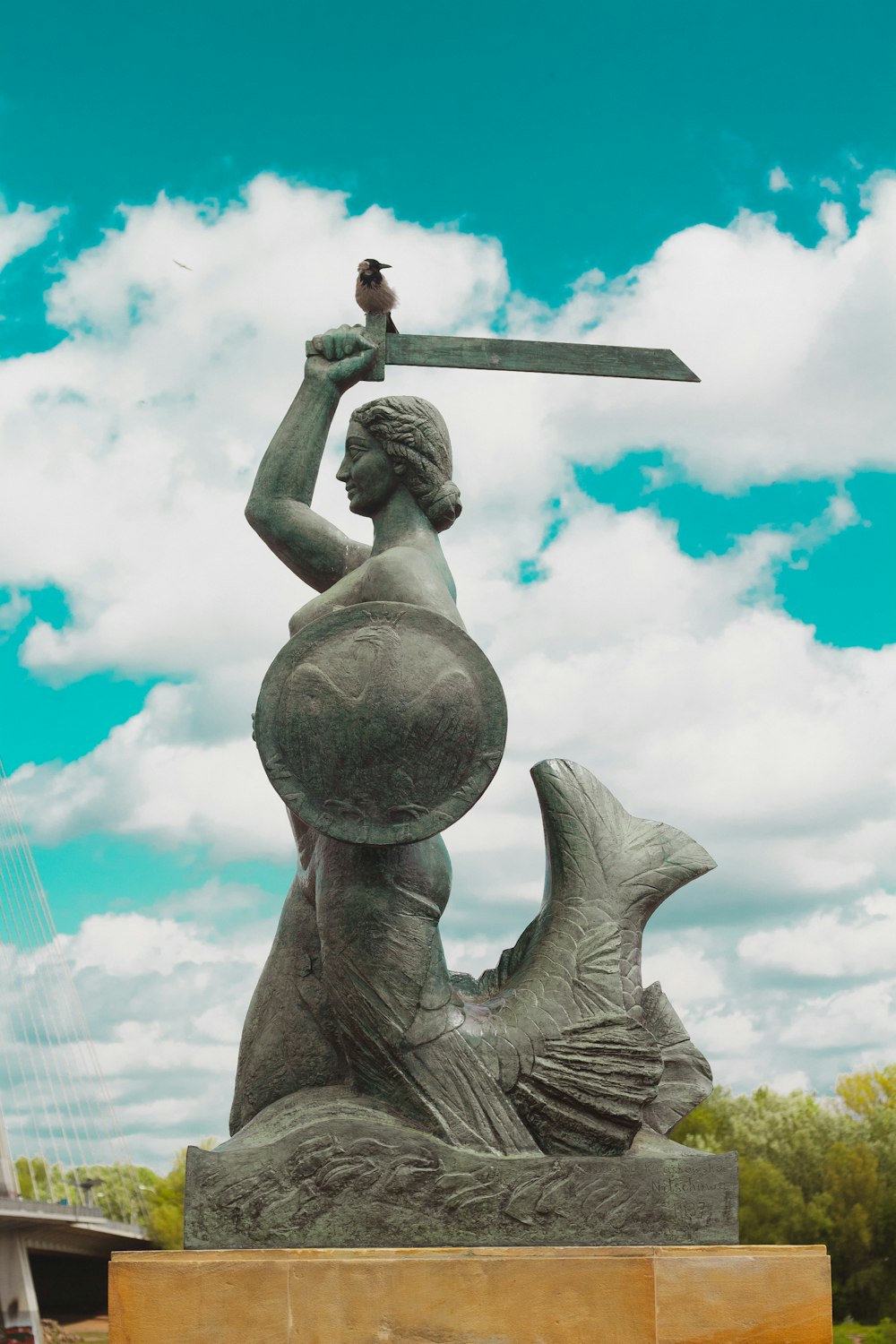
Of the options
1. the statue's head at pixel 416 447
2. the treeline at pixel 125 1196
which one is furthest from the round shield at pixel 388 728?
the treeline at pixel 125 1196

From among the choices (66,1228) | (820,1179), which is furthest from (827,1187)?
(66,1228)

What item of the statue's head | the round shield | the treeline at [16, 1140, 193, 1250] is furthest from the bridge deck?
the round shield

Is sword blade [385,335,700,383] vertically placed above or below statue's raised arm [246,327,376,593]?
above

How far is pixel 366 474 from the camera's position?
20.6ft

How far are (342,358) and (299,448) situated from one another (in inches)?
17.4

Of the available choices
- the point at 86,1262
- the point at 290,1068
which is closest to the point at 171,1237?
the point at 86,1262

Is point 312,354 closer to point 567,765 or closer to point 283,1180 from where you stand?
point 567,765

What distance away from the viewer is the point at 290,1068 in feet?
19.5

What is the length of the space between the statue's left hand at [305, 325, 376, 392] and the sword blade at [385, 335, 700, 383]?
105 millimetres

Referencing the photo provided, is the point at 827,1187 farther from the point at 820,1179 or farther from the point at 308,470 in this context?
the point at 308,470

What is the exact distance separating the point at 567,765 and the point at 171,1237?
41.2 meters

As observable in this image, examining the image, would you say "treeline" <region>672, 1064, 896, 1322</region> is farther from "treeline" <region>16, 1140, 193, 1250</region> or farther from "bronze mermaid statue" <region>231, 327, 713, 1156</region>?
"bronze mermaid statue" <region>231, 327, 713, 1156</region>

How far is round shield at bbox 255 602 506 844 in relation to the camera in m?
5.40

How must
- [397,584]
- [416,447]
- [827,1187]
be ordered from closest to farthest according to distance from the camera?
[397,584] → [416,447] → [827,1187]
